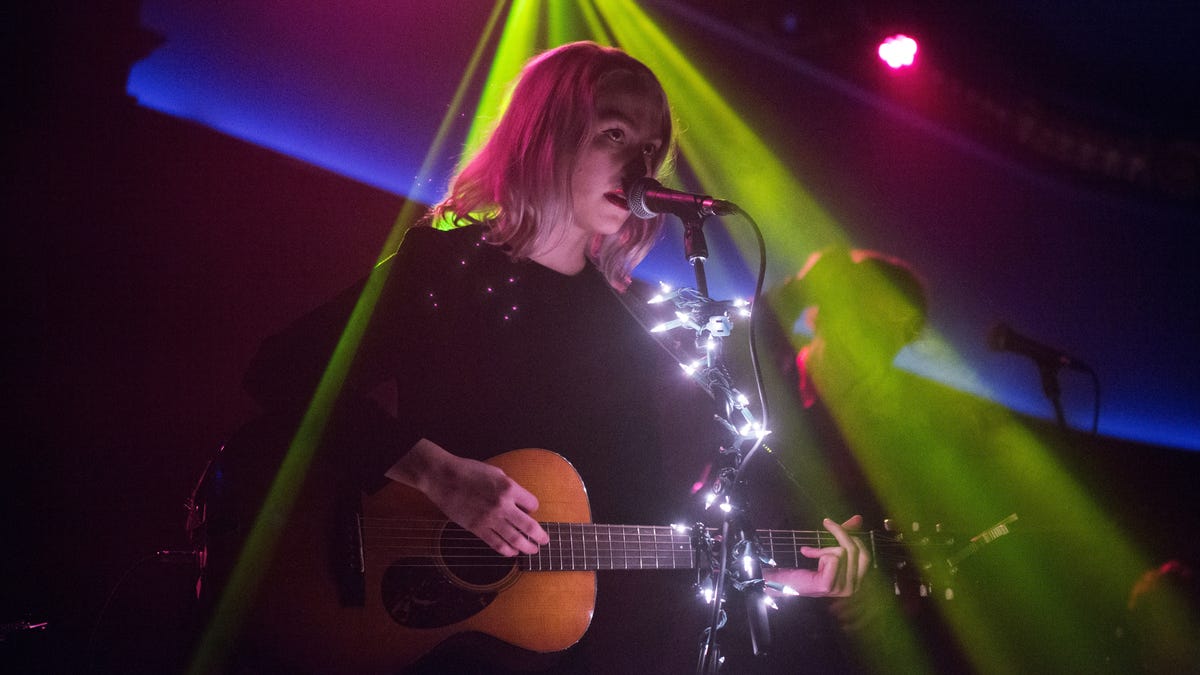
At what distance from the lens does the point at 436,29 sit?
141 inches

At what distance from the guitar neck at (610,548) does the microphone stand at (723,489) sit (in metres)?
0.21

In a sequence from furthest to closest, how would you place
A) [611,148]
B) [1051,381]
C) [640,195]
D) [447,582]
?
[1051,381] < [611,148] < [640,195] < [447,582]

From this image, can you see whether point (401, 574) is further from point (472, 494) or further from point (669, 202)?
point (669, 202)

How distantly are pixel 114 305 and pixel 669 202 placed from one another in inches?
83.6

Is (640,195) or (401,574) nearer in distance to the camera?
(401,574)

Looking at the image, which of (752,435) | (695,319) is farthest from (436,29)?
(752,435)

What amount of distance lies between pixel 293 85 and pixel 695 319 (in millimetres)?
2246

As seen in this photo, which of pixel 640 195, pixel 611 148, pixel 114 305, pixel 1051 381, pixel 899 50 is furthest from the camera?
pixel 899 50

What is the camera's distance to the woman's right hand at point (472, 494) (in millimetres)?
1938

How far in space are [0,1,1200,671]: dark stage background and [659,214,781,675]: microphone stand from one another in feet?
6.06

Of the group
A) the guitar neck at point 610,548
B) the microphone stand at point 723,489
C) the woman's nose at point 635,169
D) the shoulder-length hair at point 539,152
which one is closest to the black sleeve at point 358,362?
the shoulder-length hair at point 539,152

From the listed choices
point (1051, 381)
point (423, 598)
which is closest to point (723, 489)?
point (423, 598)

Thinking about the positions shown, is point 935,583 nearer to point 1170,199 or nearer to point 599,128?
point 599,128

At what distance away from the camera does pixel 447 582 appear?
1911mm
